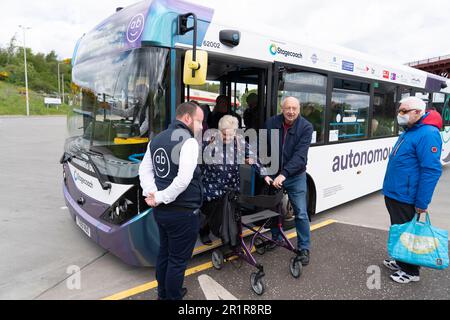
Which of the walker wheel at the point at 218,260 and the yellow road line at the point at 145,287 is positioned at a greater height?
the walker wheel at the point at 218,260

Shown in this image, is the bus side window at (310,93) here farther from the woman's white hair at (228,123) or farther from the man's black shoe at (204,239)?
the man's black shoe at (204,239)

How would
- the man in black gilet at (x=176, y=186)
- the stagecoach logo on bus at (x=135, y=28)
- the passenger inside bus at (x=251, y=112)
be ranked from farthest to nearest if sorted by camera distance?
the passenger inside bus at (x=251, y=112) < the stagecoach logo on bus at (x=135, y=28) < the man in black gilet at (x=176, y=186)

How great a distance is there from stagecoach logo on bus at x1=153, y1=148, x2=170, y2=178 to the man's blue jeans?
1.70 metres

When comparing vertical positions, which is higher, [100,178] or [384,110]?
[384,110]

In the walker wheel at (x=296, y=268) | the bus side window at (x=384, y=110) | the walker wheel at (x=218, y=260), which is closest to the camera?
the walker wheel at (x=296, y=268)

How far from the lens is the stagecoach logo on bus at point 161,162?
258 centimetres

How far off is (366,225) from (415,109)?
2.54 m

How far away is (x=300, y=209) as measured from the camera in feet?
12.5

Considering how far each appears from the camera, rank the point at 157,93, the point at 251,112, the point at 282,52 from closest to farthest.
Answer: the point at 157,93 < the point at 282,52 < the point at 251,112

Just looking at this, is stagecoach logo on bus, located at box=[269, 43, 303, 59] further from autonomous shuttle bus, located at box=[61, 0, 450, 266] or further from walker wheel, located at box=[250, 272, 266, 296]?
walker wheel, located at box=[250, 272, 266, 296]

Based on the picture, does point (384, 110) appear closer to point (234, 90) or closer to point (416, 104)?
point (234, 90)

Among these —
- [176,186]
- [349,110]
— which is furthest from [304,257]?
[349,110]

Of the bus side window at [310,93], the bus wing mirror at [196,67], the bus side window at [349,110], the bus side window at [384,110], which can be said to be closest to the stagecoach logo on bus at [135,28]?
the bus wing mirror at [196,67]

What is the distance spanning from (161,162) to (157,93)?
0.83 m
